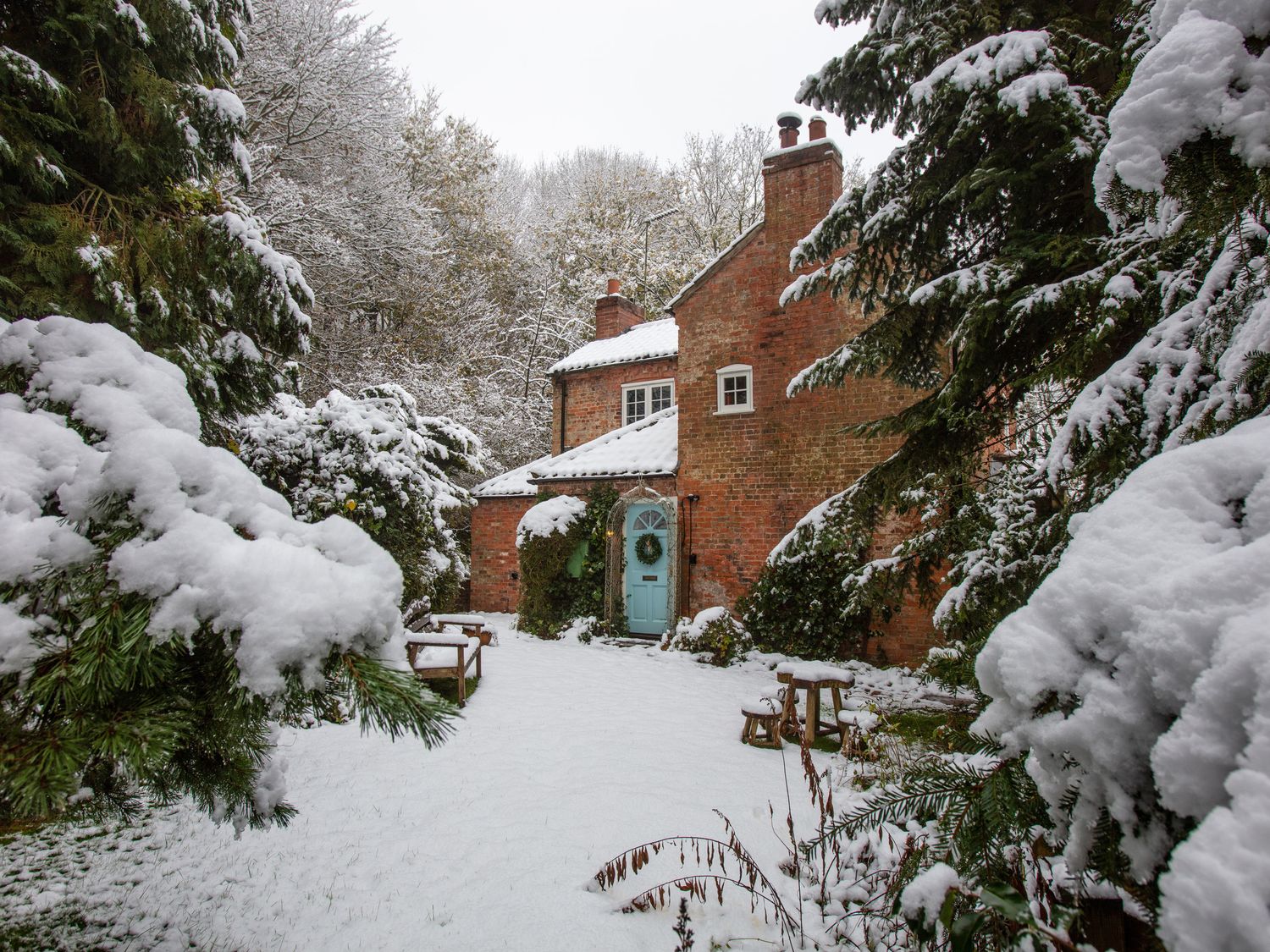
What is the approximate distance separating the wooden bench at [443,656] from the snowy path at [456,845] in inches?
21.7

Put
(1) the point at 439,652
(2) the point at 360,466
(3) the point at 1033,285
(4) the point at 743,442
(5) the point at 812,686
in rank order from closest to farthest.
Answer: (3) the point at 1033,285
(5) the point at 812,686
(2) the point at 360,466
(1) the point at 439,652
(4) the point at 743,442

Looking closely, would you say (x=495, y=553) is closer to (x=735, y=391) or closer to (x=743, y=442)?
(x=743, y=442)

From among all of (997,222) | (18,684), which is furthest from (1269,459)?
(997,222)

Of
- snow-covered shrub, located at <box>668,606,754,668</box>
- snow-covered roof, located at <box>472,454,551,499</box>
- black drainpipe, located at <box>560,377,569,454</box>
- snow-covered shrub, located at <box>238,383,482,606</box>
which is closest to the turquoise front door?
snow-covered shrub, located at <box>668,606,754,668</box>

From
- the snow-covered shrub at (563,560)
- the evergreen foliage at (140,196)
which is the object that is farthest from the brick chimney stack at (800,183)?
the evergreen foliage at (140,196)

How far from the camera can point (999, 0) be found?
443 cm

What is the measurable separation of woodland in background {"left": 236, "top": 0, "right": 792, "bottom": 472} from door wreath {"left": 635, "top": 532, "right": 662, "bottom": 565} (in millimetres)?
7214

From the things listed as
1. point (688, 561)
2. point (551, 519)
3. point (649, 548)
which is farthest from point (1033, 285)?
point (551, 519)

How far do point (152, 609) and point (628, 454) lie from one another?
12.5m

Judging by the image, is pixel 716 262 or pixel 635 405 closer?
pixel 716 262

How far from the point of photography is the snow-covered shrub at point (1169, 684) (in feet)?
2.23

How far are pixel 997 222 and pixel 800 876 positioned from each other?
4.64m

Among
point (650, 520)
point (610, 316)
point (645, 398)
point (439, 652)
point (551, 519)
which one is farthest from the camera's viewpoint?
point (610, 316)

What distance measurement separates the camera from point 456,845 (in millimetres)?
4234
